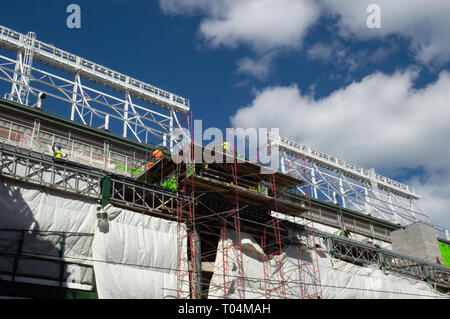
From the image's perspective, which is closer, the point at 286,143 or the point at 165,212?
the point at 165,212

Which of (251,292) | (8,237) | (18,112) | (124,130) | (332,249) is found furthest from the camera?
(124,130)

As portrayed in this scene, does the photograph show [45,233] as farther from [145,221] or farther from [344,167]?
[344,167]

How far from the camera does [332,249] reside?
36.2 m

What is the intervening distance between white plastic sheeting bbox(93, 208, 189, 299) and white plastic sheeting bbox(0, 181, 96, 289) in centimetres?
78

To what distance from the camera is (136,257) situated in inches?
992

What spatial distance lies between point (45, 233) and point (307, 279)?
56.2ft

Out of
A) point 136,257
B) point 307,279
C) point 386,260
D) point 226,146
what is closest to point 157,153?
point 226,146

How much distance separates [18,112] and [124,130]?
30.0 ft

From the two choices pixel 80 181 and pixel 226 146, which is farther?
pixel 226 146

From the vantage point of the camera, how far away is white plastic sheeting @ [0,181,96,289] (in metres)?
21.8

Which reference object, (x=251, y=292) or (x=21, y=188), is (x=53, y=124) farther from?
(x=251, y=292)

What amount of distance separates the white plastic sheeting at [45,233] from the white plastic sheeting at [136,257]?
0.78 meters

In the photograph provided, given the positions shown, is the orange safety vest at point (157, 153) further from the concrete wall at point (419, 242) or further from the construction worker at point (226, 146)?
the concrete wall at point (419, 242)

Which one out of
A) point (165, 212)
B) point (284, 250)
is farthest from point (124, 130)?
point (284, 250)
